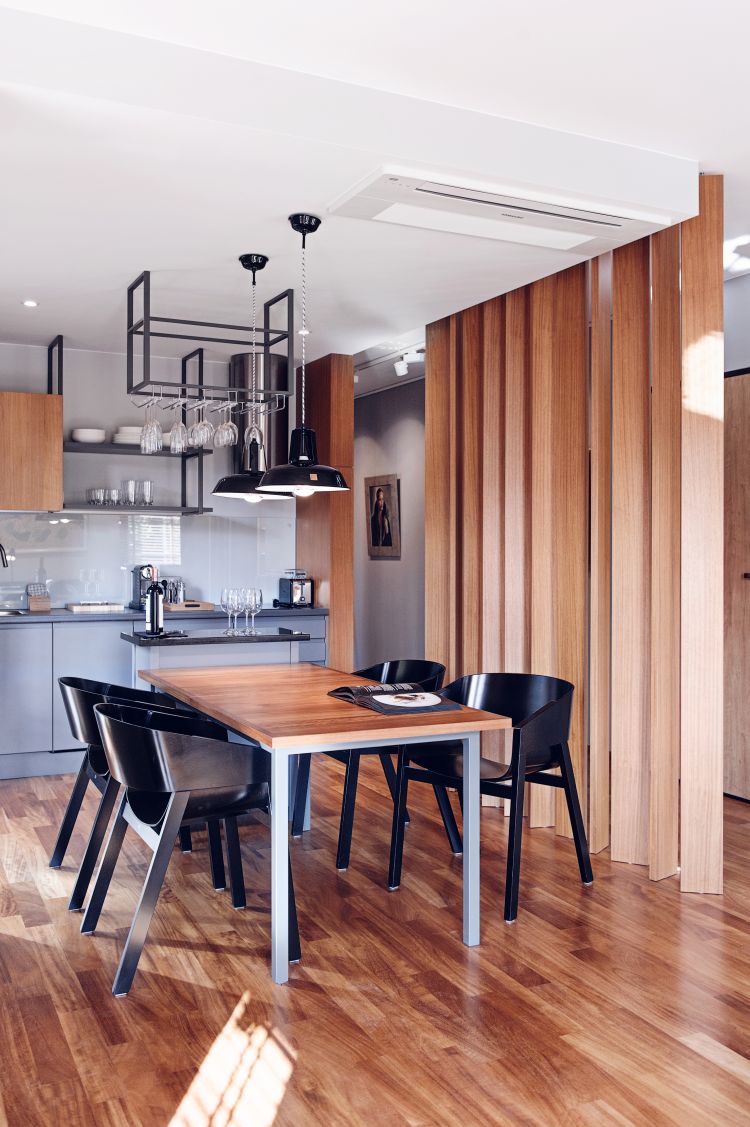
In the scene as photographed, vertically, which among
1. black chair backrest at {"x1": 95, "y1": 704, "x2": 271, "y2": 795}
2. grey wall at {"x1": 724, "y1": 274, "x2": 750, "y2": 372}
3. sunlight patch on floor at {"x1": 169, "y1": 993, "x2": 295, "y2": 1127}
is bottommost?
sunlight patch on floor at {"x1": 169, "y1": 993, "x2": 295, "y2": 1127}

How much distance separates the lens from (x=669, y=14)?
2.75 m

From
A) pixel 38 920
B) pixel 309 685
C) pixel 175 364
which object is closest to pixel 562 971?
pixel 309 685

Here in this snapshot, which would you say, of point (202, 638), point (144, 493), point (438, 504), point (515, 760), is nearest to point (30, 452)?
point (144, 493)

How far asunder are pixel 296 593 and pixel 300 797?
8.33 feet

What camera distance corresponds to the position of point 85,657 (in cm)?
602

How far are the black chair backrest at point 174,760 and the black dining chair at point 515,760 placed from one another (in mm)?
828

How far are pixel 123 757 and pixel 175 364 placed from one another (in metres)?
4.43

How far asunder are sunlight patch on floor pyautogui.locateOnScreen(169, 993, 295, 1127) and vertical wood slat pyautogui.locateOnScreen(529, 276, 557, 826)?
2.36 m

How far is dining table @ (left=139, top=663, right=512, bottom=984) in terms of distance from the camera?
9.95 feet

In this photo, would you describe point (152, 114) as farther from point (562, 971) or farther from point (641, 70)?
point (562, 971)

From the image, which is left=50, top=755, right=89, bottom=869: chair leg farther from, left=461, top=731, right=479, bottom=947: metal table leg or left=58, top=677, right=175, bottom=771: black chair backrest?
left=461, top=731, right=479, bottom=947: metal table leg

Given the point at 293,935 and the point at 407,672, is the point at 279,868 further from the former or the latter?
the point at 407,672

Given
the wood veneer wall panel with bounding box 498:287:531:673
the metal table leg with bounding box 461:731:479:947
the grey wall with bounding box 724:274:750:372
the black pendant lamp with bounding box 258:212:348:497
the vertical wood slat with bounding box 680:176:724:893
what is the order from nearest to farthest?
the metal table leg with bounding box 461:731:479:947 → the vertical wood slat with bounding box 680:176:724:893 → the black pendant lamp with bounding box 258:212:348:497 → the wood veneer wall panel with bounding box 498:287:531:673 → the grey wall with bounding box 724:274:750:372

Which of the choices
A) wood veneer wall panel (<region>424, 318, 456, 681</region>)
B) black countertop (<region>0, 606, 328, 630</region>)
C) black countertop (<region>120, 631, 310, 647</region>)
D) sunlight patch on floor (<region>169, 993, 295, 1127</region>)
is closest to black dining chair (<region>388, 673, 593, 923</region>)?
sunlight patch on floor (<region>169, 993, 295, 1127</region>)
